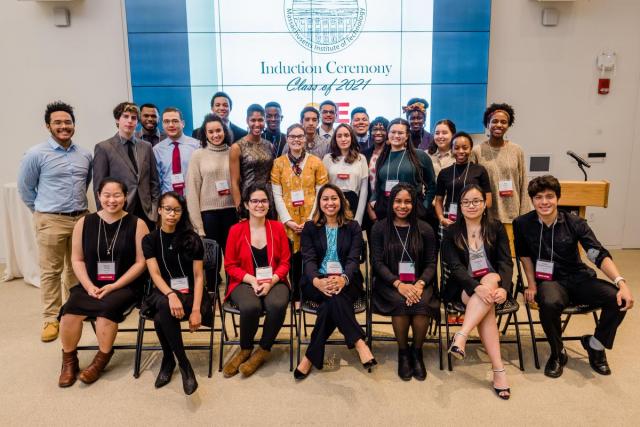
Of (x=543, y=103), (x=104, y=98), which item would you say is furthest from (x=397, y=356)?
(x=104, y=98)

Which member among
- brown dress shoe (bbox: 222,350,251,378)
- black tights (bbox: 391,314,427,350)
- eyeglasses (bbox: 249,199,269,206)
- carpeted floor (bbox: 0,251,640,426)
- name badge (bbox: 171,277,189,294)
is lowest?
carpeted floor (bbox: 0,251,640,426)

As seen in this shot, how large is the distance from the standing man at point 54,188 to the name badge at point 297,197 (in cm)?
156

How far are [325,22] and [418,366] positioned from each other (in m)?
3.83

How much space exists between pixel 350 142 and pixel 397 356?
5.14ft

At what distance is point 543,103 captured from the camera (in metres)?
5.26

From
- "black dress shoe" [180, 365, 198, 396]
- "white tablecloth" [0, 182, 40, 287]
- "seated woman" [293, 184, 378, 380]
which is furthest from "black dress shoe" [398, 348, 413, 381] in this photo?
"white tablecloth" [0, 182, 40, 287]

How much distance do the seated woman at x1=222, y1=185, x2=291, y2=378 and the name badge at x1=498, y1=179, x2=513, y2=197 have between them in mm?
1700

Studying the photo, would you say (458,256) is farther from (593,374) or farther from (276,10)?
(276,10)

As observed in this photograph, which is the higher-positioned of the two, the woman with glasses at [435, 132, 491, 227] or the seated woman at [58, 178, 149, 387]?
the woman with glasses at [435, 132, 491, 227]

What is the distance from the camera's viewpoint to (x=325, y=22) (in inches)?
200

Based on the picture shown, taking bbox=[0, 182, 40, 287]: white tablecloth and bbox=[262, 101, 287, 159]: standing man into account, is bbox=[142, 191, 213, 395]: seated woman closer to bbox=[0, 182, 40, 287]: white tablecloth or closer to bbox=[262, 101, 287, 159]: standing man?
bbox=[262, 101, 287, 159]: standing man

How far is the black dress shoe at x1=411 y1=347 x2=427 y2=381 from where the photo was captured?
2762mm

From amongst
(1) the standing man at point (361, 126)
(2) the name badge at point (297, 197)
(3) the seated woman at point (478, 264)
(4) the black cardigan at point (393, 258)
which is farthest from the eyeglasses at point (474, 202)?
(1) the standing man at point (361, 126)

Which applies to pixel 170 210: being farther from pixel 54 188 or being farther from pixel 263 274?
pixel 54 188
